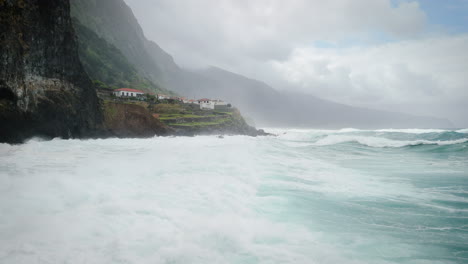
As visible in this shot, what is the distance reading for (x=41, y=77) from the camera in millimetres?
18031

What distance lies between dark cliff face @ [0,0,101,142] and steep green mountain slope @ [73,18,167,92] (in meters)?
55.6

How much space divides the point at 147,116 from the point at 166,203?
2889 cm

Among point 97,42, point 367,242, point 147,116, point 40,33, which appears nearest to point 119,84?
point 97,42

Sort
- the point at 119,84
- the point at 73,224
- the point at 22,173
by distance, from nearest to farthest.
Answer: the point at 73,224 < the point at 22,173 < the point at 119,84

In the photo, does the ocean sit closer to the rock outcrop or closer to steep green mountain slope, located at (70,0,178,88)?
the rock outcrop

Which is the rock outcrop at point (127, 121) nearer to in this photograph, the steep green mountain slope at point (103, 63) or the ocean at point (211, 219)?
the ocean at point (211, 219)

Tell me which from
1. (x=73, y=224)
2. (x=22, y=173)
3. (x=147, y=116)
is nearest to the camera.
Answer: (x=73, y=224)

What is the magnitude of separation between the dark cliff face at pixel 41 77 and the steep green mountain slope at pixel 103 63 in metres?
55.6

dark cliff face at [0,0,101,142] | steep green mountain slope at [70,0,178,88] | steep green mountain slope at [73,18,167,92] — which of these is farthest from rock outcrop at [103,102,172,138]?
steep green mountain slope at [70,0,178,88]

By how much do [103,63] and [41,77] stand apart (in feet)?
252

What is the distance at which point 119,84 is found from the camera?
81500 millimetres

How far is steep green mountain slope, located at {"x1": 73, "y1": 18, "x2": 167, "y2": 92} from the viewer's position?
7688 centimetres

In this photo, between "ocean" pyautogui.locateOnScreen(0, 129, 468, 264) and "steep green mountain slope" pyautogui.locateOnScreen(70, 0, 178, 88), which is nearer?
"ocean" pyautogui.locateOnScreen(0, 129, 468, 264)

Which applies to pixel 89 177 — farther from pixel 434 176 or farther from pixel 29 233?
pixel 434 176
